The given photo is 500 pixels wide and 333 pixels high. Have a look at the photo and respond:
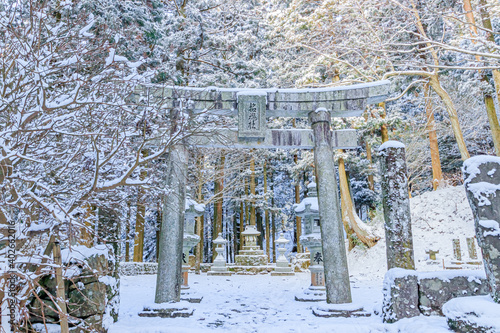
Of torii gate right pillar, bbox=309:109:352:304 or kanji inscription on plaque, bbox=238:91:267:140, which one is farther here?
kanji inscription on plaque, bbox=238:91:267:140

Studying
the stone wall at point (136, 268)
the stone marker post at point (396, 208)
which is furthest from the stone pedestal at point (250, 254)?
the stone marker post at point (396, 208)

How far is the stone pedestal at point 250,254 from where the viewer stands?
56.4ft

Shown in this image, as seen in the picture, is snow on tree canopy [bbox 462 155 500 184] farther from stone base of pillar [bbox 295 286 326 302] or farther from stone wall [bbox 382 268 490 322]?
stone base of pillar [bbox 295 286 326 302]

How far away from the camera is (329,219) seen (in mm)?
6754

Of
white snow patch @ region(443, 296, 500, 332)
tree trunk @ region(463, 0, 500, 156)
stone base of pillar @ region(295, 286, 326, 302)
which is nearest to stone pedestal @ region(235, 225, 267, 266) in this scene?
stone base of pillar @ region(295, 286, 326, 302)

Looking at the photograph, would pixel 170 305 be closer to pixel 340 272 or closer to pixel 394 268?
pixel 340 272

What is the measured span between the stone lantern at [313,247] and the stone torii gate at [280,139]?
1999mm

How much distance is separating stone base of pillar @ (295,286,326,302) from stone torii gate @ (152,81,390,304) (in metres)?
1.72

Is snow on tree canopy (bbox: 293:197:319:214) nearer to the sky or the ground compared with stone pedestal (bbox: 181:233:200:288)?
nearer to the sky

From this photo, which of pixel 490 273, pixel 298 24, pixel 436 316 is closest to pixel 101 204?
pixel 490 273

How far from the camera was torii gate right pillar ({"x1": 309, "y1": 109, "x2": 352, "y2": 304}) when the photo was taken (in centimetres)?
648

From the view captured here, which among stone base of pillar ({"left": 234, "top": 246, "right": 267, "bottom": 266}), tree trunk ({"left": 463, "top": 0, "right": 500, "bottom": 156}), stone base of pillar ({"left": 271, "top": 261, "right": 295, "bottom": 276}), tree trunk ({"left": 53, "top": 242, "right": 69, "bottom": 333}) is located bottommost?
stone base of pillar ({"left": 271, "top": 261, "right": 295, "bottom": 276})

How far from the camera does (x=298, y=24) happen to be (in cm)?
1150

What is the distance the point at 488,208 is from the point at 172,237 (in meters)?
5.48
